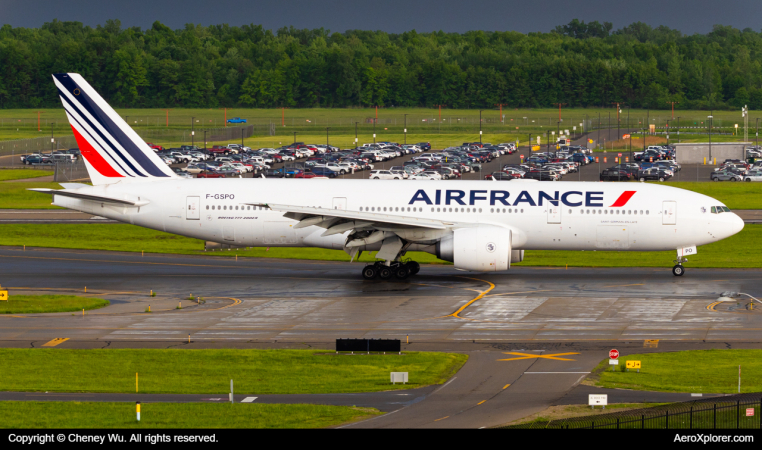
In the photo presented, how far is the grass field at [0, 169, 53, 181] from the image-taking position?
122 metres

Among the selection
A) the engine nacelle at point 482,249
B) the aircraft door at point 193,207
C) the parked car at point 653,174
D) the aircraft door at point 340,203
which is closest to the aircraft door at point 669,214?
the engine nacelle at point 482,249

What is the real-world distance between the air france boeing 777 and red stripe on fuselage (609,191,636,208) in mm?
63

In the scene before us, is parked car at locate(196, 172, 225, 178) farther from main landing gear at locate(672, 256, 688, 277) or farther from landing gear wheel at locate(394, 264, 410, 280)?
main landing gear at locate(672, 256, 688, 277)

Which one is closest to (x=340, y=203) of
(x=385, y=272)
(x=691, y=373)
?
(x=385, y=272)

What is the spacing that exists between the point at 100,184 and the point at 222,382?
90.1 ft

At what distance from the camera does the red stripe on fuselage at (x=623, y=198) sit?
51.6m

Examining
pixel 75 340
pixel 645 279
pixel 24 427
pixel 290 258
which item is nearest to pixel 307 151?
pixel 290 258

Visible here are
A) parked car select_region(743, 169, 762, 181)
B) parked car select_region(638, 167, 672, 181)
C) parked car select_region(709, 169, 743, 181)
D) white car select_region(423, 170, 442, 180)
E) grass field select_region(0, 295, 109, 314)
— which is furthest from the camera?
parked car select_region(638, 167, 672, 181)

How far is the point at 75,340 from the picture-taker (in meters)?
37.2

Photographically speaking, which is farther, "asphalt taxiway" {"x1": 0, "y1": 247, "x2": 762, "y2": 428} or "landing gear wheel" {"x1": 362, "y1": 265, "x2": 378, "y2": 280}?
"landing gear wheel" {"x1": 362, "y1": 265, "x2": 378, "y2": 280}

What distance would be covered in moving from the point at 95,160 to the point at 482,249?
78.2 feet

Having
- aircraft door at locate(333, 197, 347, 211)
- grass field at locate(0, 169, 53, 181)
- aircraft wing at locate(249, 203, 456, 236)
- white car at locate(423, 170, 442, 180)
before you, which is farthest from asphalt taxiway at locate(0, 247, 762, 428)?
grass field at locate(0, 169, 53, 181)

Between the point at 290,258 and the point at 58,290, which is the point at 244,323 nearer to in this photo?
the point at 58,290

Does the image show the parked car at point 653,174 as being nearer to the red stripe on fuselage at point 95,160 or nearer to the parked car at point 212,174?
the parked car at point 212,174
